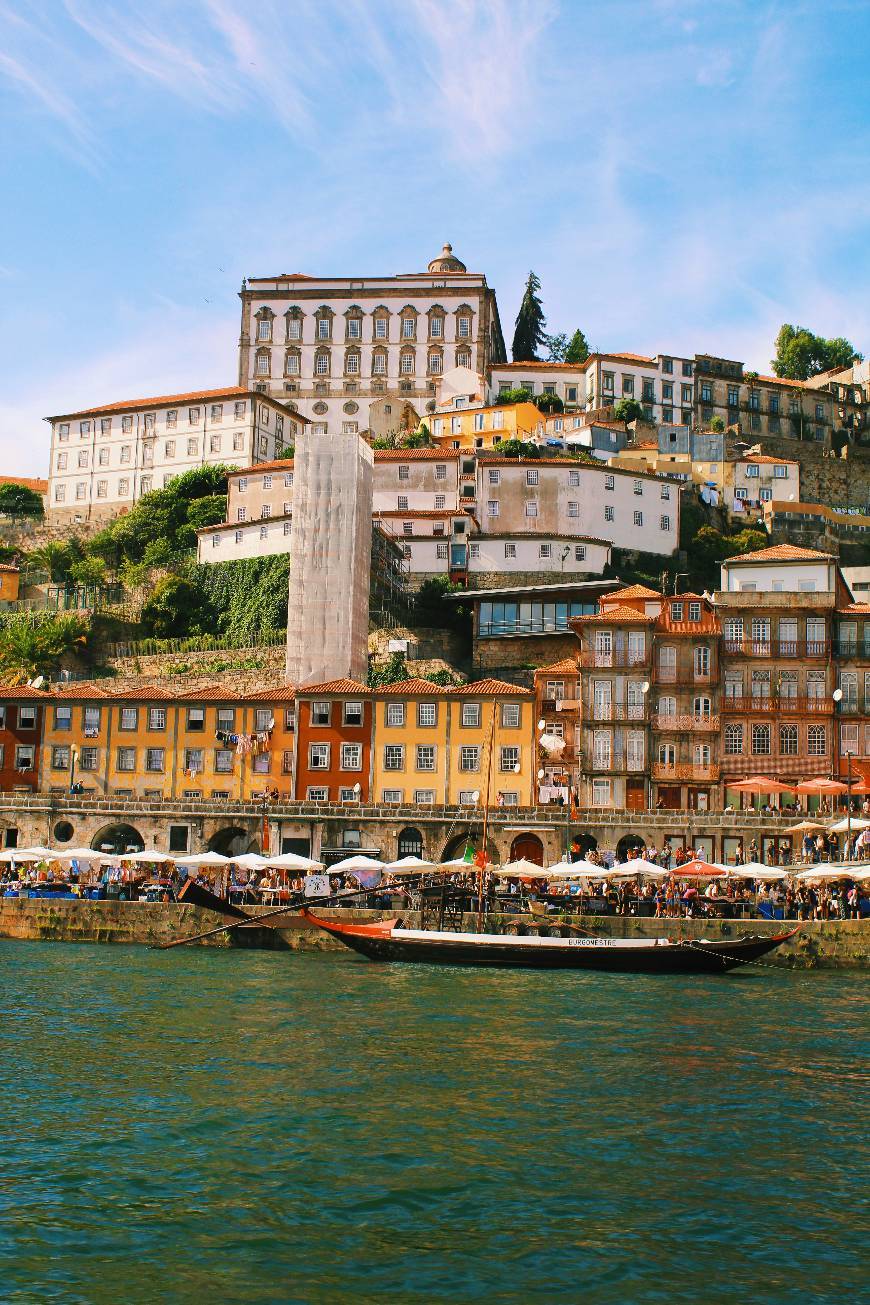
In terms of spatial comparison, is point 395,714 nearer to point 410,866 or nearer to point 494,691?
point 494,691

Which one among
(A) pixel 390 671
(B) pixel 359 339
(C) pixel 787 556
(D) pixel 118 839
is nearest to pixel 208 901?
(D) pixel 118 839

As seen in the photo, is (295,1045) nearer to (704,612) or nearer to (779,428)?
(704,612)

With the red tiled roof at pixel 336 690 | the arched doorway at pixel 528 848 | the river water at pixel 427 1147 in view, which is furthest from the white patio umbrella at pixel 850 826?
the red tiled roof at pixel 336 690

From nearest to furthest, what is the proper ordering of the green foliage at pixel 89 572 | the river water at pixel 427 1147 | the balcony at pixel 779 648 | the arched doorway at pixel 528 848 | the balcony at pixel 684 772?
1. the river water at pixel 427 1147
2. the arched doorway at pixel 528 848
3. the balcony at pixel 684 772
4. the balcony at pixel 779 648
5. the green foliage at pixel 89 572

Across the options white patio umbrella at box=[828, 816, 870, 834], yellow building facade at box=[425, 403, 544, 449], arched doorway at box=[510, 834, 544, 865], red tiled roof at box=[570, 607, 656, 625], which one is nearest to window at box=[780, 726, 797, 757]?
red tiled roof at box=[570, 607, 656, 625]

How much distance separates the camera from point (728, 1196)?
750 inches

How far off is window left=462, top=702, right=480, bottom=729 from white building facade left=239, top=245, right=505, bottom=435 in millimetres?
58107

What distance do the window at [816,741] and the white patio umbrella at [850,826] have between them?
31.8 ft

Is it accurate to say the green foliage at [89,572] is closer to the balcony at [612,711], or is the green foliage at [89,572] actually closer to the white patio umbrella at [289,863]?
the balcony at [612,711]

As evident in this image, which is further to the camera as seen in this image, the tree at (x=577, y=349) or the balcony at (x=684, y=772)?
the tree at (x=577, y=349)

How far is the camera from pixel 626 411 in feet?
358

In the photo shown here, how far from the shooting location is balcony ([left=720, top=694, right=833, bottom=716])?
64250 mm

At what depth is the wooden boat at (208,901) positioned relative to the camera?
4850cm

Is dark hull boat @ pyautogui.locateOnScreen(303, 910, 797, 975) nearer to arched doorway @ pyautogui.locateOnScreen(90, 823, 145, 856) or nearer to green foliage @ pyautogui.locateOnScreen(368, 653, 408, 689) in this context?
arched doorway @ pyautogui.locateOnScreen(90, 823, 145, 856)
